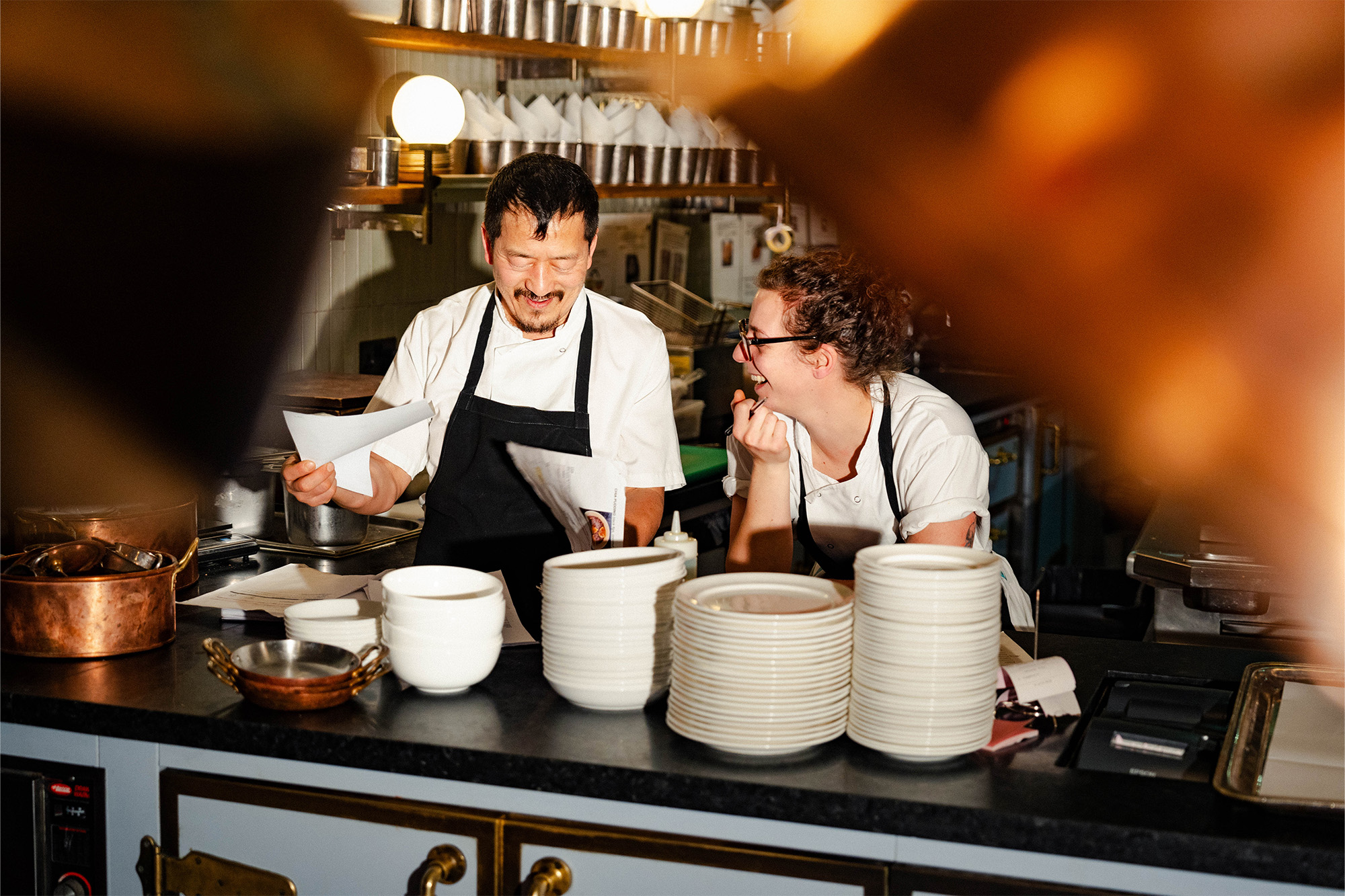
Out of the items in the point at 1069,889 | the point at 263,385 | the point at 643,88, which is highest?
the point at 643,88

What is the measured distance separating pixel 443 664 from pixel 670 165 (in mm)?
2333

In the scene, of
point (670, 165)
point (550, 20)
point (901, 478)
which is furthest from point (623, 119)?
point (901, 478)

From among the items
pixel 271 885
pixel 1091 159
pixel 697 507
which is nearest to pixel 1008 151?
pixel 1091 159

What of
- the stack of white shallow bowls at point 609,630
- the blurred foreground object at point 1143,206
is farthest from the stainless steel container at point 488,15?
the blurred foreground object at point 1143,206

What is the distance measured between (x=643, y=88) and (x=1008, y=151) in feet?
11.4

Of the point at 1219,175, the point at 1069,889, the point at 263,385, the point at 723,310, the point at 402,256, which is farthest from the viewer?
the point at 723,310

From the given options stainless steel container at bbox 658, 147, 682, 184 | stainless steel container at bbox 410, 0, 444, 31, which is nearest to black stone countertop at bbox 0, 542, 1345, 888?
stainless steel container at bbox 410, 0, 444, 31

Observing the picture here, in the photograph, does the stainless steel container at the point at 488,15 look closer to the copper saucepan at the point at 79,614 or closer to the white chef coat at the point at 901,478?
the white chef coat at the point at 901,478

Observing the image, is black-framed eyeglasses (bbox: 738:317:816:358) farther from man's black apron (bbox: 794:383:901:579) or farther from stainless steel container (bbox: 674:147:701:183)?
stainless steel container (bbox: 674:147:701:183)

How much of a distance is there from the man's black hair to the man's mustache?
9cm

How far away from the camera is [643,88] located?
354 cm

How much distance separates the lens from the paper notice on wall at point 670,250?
4098 mm

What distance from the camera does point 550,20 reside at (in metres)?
2.63

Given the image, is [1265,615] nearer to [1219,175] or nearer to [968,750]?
[968,750]
